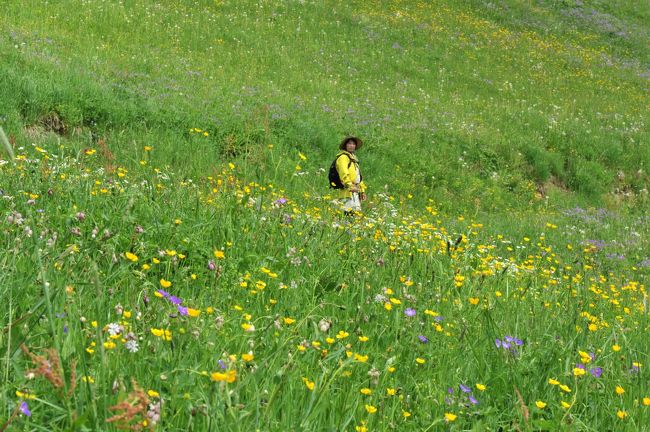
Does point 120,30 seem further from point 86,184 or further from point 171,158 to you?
point 86,184

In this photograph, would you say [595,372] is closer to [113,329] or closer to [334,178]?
[113,329]

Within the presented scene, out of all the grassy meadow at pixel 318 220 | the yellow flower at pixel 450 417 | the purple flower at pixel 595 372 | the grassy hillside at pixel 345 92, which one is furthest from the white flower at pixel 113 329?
the grassy hillside at pixel 345 92

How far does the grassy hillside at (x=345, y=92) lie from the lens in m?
11.1

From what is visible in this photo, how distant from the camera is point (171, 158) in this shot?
10.1 meters

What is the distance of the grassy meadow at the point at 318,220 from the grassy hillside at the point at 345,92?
86 millimetres

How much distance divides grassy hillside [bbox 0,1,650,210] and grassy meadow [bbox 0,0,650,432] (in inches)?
3.4

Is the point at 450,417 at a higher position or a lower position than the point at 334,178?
higher

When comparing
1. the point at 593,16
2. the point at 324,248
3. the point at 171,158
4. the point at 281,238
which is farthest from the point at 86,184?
the point at 593,16

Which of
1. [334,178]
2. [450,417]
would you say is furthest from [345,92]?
[450,417]

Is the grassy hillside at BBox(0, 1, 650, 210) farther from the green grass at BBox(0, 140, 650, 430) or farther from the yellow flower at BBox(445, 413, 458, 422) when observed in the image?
the yellow flower at BBox(445, 413, 458, 422)

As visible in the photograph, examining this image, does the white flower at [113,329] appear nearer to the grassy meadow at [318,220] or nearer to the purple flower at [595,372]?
the grassy meadow at [318,220]

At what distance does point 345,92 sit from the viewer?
17.0 metres

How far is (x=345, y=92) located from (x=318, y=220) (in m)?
12.3

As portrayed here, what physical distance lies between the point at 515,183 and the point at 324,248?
11820 mm
